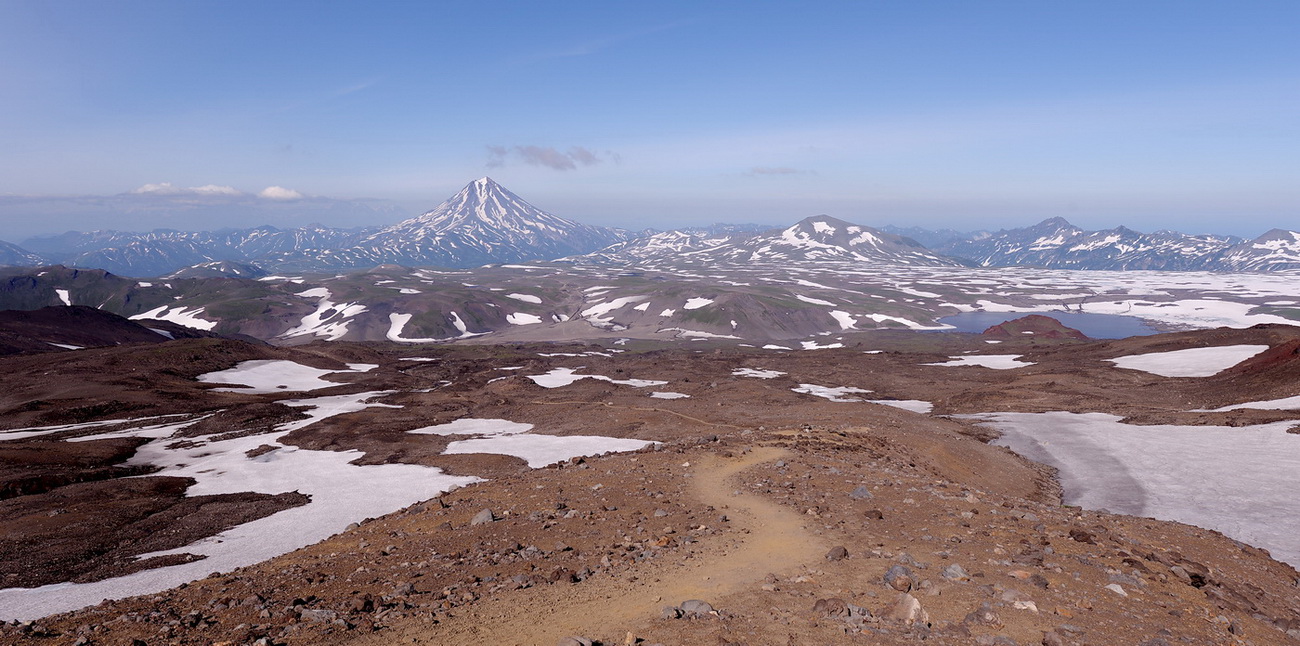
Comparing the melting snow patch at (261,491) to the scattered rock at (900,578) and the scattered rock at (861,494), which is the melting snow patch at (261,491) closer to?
the scattered rock at (900,578)

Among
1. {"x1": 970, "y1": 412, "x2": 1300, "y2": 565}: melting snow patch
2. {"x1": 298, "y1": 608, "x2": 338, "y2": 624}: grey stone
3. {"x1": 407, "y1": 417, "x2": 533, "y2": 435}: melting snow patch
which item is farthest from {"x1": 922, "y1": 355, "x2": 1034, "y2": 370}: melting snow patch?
{"x1": 298, "y1": 608, "x2": 338, "y2": 624}: grey stone

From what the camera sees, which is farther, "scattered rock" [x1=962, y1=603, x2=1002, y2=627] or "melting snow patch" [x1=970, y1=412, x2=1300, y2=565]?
"melting snow patch" [x1=970, y1=412, x2=1300, y2=565]

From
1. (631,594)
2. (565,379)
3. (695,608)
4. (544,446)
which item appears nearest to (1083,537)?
(695,608)

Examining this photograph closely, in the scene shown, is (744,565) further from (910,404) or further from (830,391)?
(830,391)

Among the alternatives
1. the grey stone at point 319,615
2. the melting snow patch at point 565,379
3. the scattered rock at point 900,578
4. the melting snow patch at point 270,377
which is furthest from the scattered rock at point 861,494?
the melting snow patch at point 270,377

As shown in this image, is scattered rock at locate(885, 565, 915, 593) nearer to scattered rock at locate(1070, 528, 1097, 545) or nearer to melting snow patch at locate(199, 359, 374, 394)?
A: scattered rock at locate(1070, 528, 1097, 545)
